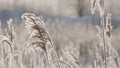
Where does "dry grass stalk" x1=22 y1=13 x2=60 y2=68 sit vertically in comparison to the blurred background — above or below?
above

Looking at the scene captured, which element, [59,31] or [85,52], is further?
[59,31]

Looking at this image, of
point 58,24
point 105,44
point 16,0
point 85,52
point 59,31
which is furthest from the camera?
point 16,0

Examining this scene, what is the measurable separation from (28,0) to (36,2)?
1.17ft

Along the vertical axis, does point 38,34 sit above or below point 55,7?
above

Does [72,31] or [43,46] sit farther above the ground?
[43,46]

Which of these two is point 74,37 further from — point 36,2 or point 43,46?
point 43,46

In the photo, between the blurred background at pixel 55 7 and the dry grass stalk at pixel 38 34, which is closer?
the dry grass stalk at pixel 38 34

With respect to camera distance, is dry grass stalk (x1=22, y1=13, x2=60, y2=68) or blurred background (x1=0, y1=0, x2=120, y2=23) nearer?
dry grass stalk (x1=22, y1=13, x2=60, y2=68)

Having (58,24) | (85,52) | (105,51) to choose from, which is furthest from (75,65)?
→ (58,24)

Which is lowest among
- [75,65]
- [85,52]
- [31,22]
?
[85,52]

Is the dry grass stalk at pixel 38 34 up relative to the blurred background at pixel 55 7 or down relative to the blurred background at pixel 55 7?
up

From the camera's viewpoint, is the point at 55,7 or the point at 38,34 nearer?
the point at 38,34

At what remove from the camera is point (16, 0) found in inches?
639

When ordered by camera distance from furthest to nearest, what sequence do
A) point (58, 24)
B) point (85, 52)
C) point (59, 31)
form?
point (58, 24) → point (59, 31) → point (85, 52)
